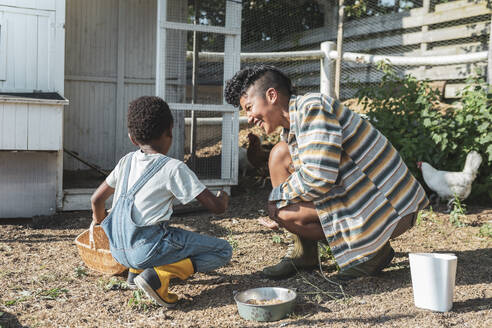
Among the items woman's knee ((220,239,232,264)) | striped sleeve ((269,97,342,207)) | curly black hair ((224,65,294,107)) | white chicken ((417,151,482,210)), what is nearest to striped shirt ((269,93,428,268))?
striped sleeve ((269,97,342,207))

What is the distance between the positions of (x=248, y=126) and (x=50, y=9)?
3453 mm

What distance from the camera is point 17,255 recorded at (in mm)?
3342

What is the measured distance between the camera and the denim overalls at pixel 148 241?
2.46 metres

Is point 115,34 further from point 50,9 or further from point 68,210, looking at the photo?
point 68,210

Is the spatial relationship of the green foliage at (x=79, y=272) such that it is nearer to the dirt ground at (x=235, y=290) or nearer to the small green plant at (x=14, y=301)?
the dirt ground at (x=235, y=290)

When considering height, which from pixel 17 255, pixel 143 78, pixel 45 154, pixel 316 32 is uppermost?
pixel 316 32

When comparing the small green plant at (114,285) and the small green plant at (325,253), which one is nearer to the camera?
the small green plant at (114,285)

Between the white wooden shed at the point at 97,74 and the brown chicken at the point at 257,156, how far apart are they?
0.49 m

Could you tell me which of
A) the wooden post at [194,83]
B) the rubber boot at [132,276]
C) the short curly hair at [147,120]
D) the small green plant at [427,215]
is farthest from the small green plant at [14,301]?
the small green plant at [427,215]

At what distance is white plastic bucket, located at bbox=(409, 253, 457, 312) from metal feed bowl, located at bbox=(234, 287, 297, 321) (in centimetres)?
58

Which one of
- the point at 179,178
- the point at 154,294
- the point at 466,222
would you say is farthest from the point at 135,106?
the point at 466,222

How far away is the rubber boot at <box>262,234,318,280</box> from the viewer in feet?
9.33

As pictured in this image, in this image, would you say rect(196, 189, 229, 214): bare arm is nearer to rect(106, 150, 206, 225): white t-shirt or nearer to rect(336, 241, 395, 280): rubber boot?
rect(106, 150, 206, 225): white t-shirt

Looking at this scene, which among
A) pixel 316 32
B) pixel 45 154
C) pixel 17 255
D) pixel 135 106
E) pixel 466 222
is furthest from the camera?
pixel 316 32
